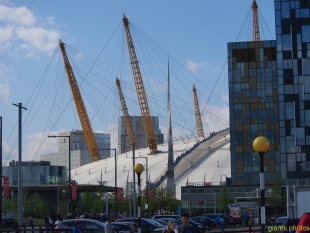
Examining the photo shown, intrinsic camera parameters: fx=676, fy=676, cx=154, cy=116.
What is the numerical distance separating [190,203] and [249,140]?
12.7m

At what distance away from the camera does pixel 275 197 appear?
274ft

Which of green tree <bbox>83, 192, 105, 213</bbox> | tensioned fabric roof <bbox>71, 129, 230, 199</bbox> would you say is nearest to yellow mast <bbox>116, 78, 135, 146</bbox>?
tensioned fabric roof <bbox>71, 129, 230, 199</bbox>

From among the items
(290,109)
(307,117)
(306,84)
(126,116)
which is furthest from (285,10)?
(126,116)

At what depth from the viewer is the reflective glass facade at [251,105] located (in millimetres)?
98125

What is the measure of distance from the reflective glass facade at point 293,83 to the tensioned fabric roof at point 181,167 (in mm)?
22038

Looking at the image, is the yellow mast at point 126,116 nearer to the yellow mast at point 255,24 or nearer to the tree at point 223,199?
the yellow mast at point 255,24

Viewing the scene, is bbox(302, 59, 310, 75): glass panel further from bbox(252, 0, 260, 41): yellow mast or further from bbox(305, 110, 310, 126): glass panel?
bbox(252, 0, 260, 41): yellow mast

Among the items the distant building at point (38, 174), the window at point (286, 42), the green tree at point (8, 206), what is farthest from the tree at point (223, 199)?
the distant building at point (38, 174)

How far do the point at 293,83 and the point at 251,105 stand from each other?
11.5m

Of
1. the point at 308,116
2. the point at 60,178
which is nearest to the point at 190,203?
the point at 308,116

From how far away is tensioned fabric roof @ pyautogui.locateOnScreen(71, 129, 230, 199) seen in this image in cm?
11721

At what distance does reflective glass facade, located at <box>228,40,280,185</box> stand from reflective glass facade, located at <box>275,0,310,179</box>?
9391mm

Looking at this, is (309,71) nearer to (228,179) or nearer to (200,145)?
(228,179)

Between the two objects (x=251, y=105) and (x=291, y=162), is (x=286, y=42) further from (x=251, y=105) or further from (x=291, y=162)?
(x=291, y=162)
